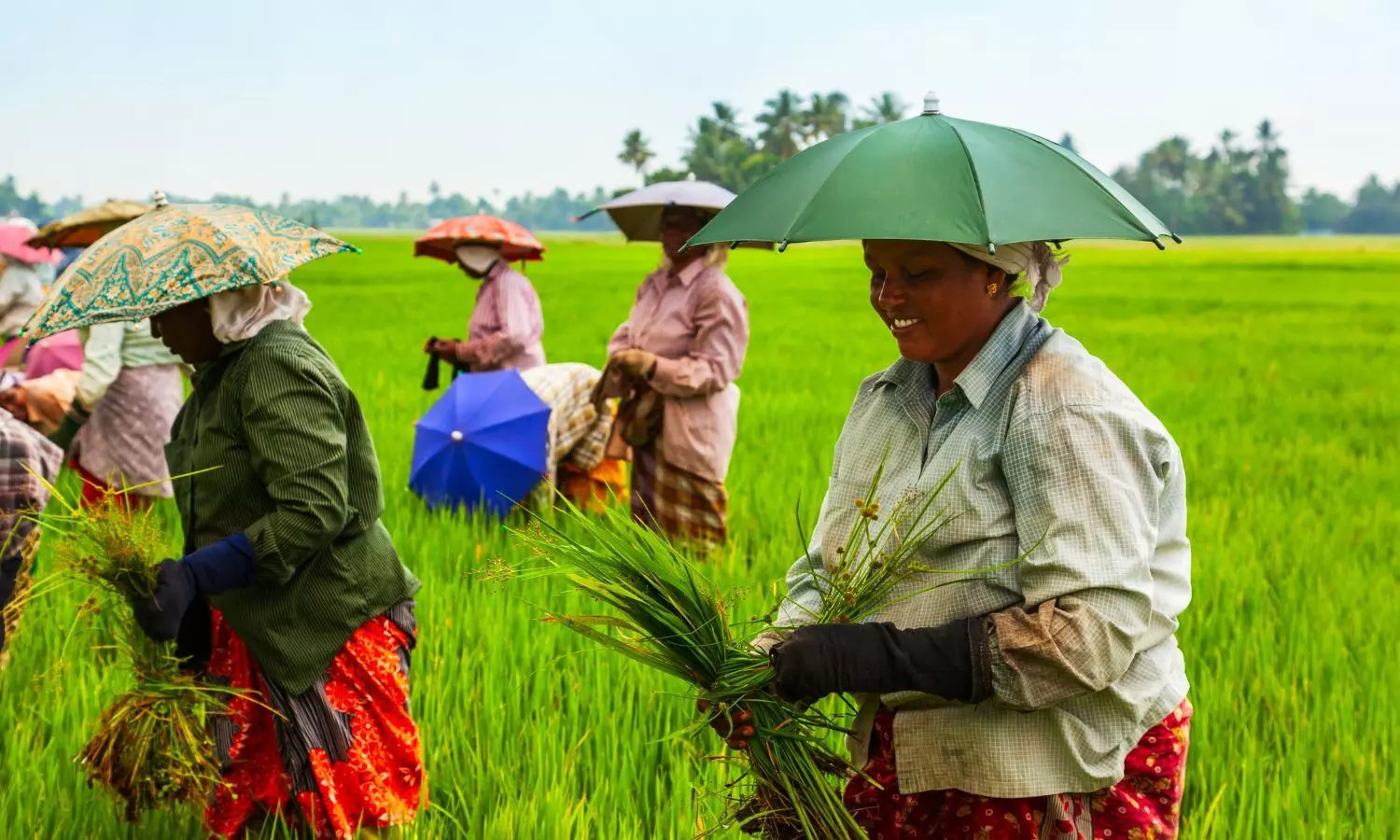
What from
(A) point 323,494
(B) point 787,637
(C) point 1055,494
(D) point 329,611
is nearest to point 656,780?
(D) point 329,611

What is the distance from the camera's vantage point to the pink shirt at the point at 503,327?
5.54 m

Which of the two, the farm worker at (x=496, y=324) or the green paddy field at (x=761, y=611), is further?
the farm worker at (x=496, y=324)

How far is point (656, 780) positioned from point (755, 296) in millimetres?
17565

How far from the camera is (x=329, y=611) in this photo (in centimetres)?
223

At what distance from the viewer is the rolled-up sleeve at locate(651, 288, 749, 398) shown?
434 cm

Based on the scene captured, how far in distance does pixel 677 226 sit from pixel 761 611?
1.37 m

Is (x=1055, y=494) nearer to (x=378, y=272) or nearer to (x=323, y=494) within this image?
(x=323, y=494)

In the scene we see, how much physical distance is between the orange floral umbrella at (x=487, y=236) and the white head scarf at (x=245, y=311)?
3354 mm

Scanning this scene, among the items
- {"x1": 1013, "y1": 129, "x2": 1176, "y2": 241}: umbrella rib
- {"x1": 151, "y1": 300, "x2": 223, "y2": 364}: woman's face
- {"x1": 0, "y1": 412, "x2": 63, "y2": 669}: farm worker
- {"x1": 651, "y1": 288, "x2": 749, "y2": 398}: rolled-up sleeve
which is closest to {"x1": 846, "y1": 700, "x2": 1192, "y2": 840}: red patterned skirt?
{"x1": 1013, "y1": 129, "x2": 1176, "y2": 241}: umbrella rib

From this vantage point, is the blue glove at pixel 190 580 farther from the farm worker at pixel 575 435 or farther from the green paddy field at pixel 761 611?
the farm worker at pixel 575 435

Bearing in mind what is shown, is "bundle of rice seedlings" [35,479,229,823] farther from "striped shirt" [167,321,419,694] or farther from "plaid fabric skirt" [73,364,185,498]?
"plaid fabric skirt" [73,364,185,498]

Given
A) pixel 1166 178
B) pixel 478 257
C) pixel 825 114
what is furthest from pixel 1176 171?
pixel 478 257

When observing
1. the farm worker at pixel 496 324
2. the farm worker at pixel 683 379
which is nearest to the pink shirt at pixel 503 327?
the farm worker at pixel 496 324

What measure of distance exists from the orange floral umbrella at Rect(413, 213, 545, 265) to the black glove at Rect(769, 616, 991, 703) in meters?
4.28
